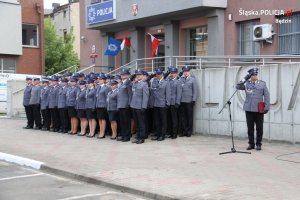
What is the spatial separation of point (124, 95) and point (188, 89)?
196 cm

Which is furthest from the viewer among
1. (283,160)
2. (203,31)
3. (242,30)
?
(203,31)

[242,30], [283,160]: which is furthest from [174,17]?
[283,160]

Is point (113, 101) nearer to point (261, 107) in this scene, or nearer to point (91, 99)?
point (91, 99)

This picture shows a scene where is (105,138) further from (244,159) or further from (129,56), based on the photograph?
(129,56)

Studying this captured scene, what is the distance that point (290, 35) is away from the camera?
17.9 m

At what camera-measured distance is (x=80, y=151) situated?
12609 millimetres

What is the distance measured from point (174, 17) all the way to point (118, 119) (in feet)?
28.9

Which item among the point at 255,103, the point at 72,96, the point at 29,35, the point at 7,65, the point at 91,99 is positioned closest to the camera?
the point at 255,103

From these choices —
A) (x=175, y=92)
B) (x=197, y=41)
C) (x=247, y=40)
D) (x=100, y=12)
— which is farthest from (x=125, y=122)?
(x=100, y=12)

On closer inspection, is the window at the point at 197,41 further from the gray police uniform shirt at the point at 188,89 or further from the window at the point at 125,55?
the gray police uniform shirt at the point at 188,89

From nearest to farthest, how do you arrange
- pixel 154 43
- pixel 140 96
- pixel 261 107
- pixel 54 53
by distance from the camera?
pixel 261 107 < pixel 140 96 < pixel 154 43 < pixel 54 53

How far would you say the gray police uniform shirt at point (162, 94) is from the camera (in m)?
14.4

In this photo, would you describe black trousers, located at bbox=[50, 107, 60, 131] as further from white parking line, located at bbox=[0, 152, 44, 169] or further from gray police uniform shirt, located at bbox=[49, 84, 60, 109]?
white parking line, located at bbox=[0, 152, 44, 169]

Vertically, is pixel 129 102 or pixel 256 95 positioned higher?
pixel 256 95
